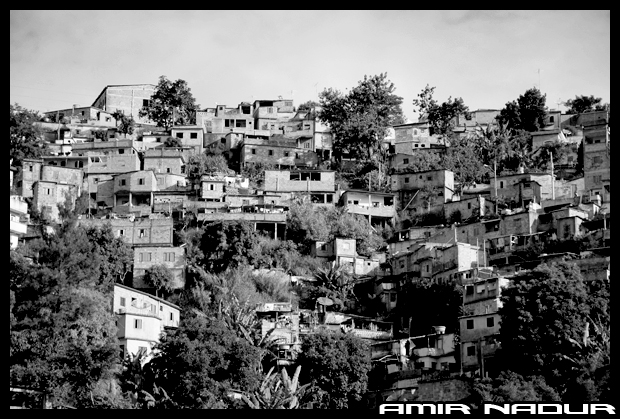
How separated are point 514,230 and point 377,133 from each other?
15037mm

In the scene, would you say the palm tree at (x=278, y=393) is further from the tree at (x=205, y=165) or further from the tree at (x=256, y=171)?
the tree at (x=205, y=165)

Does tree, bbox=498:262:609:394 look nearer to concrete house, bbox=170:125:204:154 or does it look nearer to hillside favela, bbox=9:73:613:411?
hillside favela, bbox=9:73:613:411

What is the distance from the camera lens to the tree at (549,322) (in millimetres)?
32281

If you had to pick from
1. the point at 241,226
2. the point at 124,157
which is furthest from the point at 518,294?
the point at 124,157

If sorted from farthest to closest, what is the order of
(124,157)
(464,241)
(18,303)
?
(124,157)
(464,241)
(18,303)

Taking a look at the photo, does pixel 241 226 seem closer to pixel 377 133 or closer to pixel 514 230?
pixel 514 230

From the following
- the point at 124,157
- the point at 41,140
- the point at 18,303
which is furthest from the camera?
the point at 41,140

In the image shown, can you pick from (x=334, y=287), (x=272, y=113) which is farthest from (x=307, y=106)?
(x=334, y=287)

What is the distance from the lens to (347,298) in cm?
4469

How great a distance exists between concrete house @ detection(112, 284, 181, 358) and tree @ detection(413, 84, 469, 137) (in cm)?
2804

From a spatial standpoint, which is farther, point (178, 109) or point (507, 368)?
point (178, 109)

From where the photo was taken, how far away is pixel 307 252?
161 feet

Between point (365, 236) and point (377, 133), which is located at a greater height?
point (377, 133)

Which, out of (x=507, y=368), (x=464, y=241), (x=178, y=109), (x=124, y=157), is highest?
(x=178, y=109)
